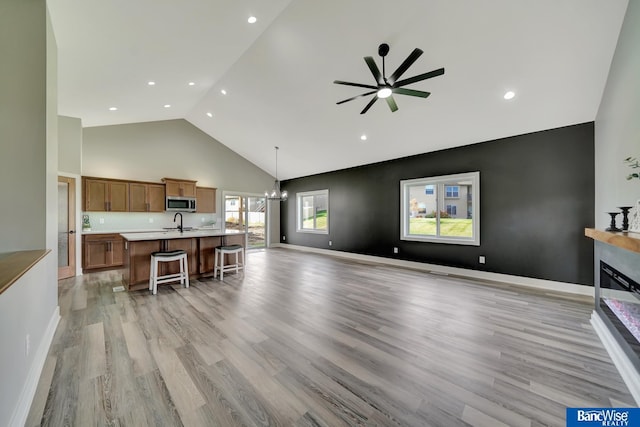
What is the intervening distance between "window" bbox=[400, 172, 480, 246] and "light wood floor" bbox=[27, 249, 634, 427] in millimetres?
1659

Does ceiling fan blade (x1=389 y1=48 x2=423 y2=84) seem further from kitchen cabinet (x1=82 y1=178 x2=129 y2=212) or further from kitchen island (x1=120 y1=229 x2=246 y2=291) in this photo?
kitchen cabinet (x1=82 y1=178 x2=129 y2=212)

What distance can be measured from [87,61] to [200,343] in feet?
12.5

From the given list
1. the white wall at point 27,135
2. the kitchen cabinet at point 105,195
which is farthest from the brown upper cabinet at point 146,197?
the white wall at point 27,135

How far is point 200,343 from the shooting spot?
2.29 meters

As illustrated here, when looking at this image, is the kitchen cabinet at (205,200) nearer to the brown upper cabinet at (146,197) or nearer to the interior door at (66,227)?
the brown upper cabinet at (146,197)

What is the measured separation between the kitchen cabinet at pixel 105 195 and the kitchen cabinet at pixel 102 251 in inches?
25.5

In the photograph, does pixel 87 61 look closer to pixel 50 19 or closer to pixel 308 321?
pixel 50 19

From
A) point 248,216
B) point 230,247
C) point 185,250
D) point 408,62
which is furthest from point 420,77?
point 248,216

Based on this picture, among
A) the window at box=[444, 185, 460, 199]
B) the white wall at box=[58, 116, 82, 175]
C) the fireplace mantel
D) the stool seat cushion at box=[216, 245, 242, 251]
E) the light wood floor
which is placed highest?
the white wall at box=[58, 116, 82, 175]

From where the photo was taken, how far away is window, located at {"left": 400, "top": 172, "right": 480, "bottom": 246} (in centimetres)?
481

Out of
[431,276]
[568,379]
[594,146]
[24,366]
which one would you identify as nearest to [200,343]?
[24,366]

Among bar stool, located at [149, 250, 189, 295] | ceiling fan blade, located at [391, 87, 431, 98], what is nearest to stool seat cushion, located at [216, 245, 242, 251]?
A: bar stool, located at [149, 250, 189, 295]

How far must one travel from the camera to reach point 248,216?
8.31 m

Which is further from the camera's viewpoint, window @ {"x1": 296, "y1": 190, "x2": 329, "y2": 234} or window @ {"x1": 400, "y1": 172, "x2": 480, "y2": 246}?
window @ {"x1": 296, "y1": 190, "x2": 329, "y2": 234}
